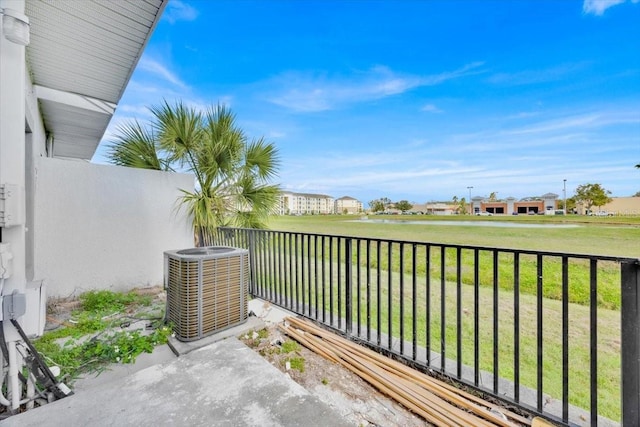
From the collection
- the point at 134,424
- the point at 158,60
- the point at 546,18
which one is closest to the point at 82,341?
the point at 134,424

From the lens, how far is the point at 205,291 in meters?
2.33

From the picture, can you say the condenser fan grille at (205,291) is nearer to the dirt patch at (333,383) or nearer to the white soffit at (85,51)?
the dirt patch at (333,383)

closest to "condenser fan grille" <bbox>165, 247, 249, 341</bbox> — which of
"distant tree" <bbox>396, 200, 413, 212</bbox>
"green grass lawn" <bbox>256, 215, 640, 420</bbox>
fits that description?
"green grass lawn" <bbox>256, 215, 640, 420</bbox>

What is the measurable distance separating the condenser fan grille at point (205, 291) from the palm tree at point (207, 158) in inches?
78.1

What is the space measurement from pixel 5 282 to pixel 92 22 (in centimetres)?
247

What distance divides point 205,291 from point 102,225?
2558 millimetres

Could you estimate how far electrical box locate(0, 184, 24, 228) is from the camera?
4.62ft

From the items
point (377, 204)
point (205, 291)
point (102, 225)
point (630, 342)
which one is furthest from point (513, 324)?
point (377, 204)

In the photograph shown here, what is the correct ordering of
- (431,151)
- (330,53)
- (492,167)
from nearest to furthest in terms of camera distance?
(330,53)
(492,167)
(431,151)

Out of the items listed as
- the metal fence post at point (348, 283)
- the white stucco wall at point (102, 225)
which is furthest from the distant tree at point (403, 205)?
the metal fence post at point (348, 283)

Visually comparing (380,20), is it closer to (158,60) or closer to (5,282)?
(158,60)

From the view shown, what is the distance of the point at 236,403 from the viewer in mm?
1443

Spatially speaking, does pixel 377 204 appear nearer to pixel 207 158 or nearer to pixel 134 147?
pixel 207 158

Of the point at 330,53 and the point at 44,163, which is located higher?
the point at 330,53
